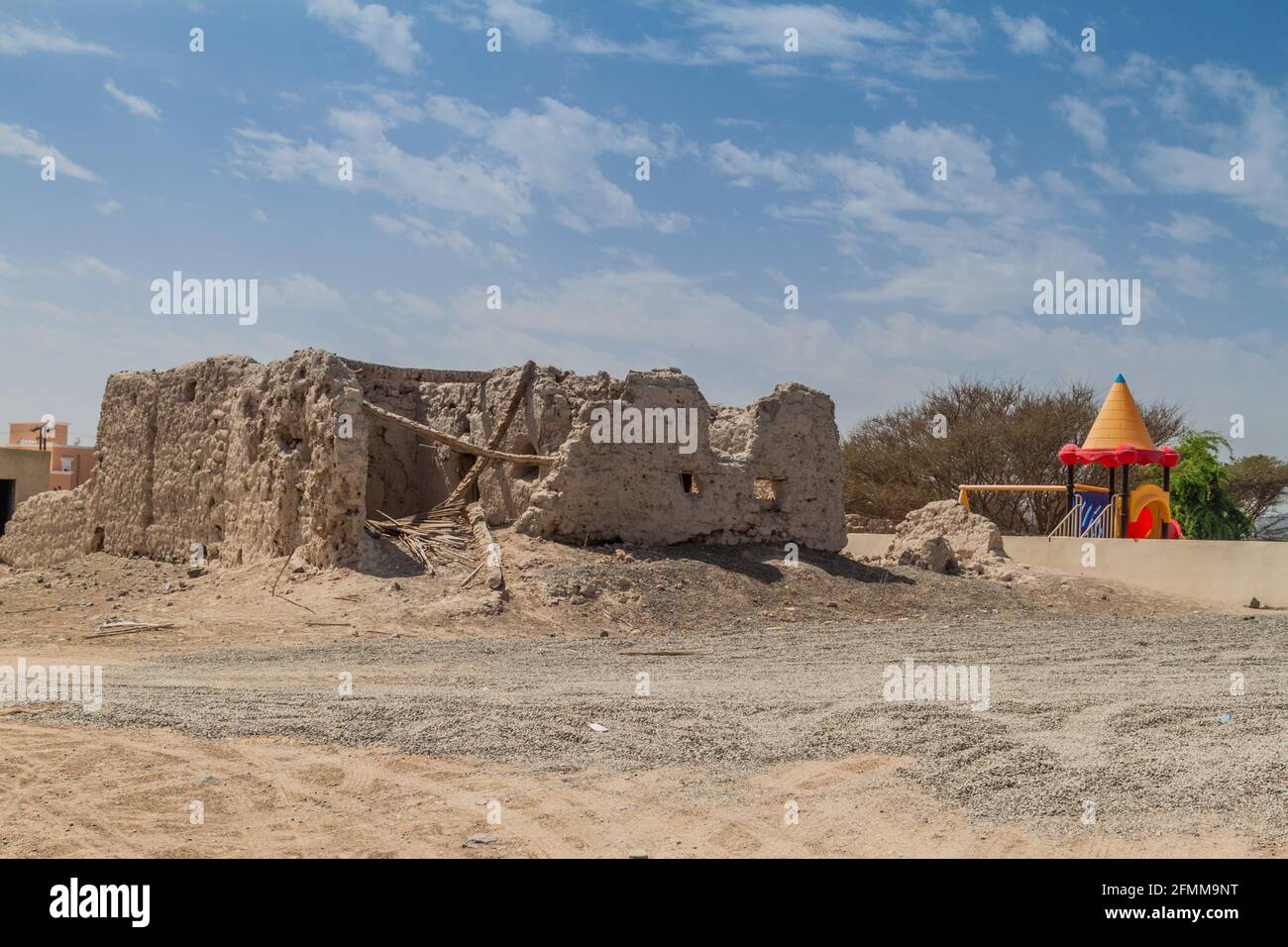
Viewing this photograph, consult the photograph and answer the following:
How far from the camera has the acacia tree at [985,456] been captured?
3067 cm

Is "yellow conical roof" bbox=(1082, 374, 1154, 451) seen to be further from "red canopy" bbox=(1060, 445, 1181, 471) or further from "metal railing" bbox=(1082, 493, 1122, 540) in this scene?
"metal railing" bbox=(1082, 493, 1122, 540)

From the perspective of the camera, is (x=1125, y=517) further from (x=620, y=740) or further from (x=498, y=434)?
(x=620, y=740)

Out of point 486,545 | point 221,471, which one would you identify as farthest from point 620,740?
point 221,471

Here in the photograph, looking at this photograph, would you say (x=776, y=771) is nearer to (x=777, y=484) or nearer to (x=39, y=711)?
(x=39, y=711)

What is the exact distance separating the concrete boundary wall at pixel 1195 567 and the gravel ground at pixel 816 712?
5516mm

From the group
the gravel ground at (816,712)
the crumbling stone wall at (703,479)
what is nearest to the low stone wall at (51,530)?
the crumbling stone wall at (703,479)

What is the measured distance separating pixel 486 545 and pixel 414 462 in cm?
354

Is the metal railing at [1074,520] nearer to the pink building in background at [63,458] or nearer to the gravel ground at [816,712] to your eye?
the gravel ground at [816,712]

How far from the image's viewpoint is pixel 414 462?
17547mm

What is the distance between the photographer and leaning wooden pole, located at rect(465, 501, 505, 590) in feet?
43.9

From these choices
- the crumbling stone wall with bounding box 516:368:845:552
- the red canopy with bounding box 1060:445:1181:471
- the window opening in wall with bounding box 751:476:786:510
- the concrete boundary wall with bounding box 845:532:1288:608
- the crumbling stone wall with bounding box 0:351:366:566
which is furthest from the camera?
the red canopy with bounding box 1060:445:1181:471

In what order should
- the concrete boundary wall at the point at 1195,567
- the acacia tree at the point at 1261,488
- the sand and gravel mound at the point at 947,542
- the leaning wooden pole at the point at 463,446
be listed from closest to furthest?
the leaning wooden pole at the point at 463,446 < the concrete boundary wall at the point at 1195,567 < the sand and gravel mound at the point at 947,542 < the acacia tree at the point at 1261,488

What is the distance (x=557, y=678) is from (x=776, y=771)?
3.41 m

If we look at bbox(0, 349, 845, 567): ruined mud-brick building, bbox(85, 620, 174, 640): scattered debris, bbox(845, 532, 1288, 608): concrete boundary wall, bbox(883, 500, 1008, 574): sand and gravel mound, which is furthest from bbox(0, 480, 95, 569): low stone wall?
bbox(845, 532, 1288, 608): concrete boundary wall
